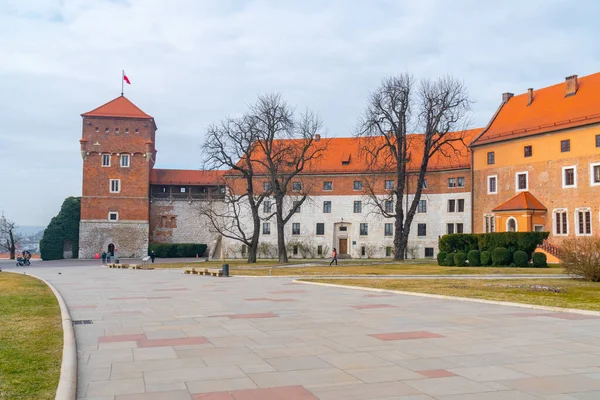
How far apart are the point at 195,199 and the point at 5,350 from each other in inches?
2493

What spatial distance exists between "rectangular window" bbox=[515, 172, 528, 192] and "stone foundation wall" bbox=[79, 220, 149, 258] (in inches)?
1662

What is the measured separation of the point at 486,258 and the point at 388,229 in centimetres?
2274

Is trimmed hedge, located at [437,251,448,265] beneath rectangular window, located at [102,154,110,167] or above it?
beneath

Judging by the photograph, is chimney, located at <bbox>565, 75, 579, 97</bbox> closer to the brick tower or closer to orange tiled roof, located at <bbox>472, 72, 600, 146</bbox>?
orange tiled roof, located at <bbox>472, 72, 600, 146</bbox>

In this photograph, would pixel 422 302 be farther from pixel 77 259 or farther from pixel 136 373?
pixel 77 259

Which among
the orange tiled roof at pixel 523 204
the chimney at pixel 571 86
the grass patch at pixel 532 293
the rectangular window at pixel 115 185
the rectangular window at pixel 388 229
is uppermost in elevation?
the chimney at pixel 571 86

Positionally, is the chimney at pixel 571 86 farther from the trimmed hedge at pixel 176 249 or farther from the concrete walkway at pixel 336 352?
the trimmed hedge at pixel 176 249

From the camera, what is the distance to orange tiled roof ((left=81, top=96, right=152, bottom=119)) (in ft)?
227

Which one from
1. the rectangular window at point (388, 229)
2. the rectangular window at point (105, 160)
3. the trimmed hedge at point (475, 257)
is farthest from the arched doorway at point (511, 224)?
the rectangular window at point (105, 160)

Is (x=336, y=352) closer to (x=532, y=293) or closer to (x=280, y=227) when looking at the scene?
(x=532, y=293)

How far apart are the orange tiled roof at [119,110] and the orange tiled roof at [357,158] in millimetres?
16218

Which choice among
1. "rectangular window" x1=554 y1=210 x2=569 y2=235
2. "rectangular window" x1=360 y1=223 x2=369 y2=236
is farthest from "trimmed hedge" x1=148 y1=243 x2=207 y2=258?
"rectangular window" x1=554 y1=210 x2=569 y2=235

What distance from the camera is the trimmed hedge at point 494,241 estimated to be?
38.3m

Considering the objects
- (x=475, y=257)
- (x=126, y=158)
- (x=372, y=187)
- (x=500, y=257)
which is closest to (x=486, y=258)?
(x=475, y=257)
